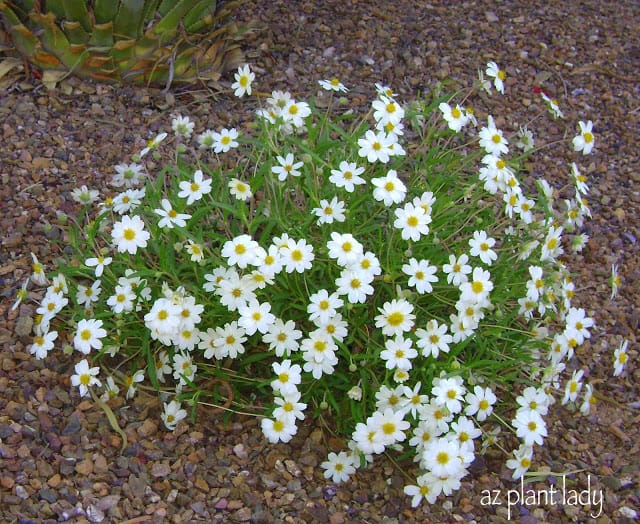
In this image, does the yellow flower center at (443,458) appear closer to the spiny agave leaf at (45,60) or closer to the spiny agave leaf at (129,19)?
the spiny agave leaf at (129,19)

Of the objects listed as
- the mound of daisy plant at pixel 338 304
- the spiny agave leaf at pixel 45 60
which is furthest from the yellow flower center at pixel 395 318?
the spiny agave leaf at pixel 45 60

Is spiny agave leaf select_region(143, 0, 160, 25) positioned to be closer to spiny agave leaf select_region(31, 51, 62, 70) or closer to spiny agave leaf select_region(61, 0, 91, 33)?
spiny agave leaf select_region(61, 0, 91, 33)

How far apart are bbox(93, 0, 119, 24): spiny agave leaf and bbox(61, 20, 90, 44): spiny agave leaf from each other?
0.27 feet

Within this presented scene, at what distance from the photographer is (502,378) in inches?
109

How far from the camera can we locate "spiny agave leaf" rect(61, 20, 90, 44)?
12.3 ft

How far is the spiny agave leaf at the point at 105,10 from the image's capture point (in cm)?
376

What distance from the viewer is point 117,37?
3842 mm

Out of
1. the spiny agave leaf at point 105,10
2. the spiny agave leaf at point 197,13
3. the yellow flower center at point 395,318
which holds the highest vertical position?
the spiny agave leaf at point 105,10

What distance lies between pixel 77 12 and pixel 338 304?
2.09 m

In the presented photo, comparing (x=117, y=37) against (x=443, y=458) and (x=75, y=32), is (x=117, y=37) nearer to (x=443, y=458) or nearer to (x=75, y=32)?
(x=75, y=32)

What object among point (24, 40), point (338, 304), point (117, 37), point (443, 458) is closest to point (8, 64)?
point (24, 40)

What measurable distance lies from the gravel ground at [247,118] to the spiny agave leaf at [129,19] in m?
0.28

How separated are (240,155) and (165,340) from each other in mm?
1337

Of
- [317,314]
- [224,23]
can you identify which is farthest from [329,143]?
[224,23]
